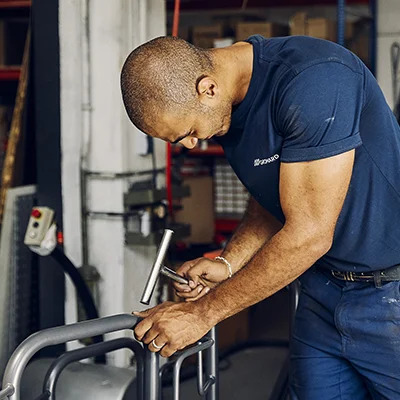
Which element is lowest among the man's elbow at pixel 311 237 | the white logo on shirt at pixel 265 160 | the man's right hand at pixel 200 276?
the man's right hand at pixel 200 276

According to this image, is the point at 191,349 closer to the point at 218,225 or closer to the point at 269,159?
the point at 269,159

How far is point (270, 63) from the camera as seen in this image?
1.83 meters

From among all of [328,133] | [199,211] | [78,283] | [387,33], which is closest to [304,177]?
[328,133]

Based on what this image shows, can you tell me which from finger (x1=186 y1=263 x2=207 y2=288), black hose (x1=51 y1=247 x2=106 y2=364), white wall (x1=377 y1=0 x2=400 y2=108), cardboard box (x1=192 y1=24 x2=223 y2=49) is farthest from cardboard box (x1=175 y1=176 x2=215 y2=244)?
finger (x1=186 y1=263 x2=207 y2=288)

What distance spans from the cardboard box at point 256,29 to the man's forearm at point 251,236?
8.78ft

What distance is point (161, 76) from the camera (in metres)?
1.71

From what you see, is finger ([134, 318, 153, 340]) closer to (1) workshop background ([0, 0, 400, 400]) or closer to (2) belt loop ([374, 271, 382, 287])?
(2) belt loop ([374, 271, 382, 287])

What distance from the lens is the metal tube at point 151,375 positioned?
6.08 ft

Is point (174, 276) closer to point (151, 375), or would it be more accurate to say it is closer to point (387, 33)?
point (151, 375)

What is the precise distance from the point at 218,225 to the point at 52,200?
5.80ft

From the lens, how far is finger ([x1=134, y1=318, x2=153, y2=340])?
5.94 ft

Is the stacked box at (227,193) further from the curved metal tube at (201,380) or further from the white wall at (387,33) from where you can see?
the curved metal tube at (201,380)

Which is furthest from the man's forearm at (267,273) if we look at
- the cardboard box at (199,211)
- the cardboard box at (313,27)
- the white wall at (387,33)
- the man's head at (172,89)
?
the white wall at (387,33)

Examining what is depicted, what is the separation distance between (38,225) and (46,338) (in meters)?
1.51
